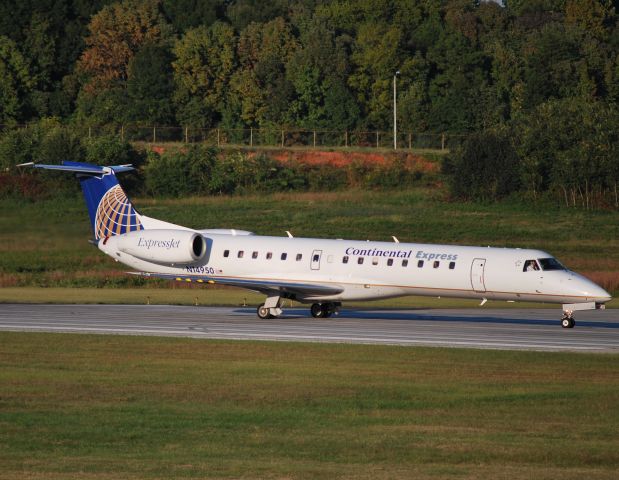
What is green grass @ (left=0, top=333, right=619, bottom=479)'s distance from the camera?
1608 centimetres

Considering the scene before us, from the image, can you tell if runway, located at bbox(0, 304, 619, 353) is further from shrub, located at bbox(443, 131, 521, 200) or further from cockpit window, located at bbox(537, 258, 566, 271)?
shrub, located at bbox(443, 131, 521, 200)

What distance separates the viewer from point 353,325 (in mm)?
36625

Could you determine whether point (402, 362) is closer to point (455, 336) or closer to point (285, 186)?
point (455, 336)

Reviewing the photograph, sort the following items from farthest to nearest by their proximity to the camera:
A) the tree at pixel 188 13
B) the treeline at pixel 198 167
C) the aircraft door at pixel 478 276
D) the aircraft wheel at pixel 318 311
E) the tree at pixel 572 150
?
the tree at pixel 188 13
the treeline at pixel 198 167
the tree at pixel 572 150
the aircraft wheel at pixel 318 311
the aircraft door at pixel 478 276

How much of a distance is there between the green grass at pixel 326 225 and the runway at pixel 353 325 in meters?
9.46

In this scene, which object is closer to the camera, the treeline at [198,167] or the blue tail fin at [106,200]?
the blue tail fin at [106,200]

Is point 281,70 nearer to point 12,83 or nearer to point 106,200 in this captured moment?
point 12,83

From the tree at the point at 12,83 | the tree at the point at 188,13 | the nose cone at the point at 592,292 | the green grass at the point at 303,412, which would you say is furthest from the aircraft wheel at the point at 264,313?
the tree at the point at 188,13

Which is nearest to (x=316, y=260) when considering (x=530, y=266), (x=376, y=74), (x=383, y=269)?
(x=383, y=269)

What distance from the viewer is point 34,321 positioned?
36750mm

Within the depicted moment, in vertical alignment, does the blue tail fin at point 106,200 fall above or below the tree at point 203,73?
below

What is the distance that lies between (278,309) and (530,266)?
8603 millimetres

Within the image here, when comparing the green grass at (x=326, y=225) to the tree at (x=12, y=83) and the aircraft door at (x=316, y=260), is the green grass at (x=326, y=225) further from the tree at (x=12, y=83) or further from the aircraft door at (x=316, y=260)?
the tree at (x=12, y=83)

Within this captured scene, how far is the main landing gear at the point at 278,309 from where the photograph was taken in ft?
127
